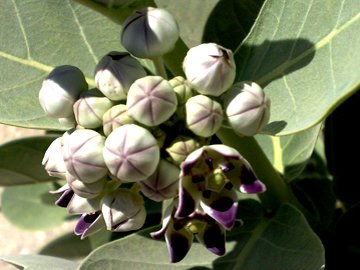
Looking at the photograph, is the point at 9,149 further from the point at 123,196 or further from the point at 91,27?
the point at 123,196

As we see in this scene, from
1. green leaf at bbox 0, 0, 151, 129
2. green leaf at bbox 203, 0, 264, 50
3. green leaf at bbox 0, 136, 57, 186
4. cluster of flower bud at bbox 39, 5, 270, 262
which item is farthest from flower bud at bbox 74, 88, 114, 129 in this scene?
green leaf at bbox 0, 136, 57, 186

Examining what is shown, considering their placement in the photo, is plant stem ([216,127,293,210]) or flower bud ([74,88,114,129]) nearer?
flower bud ([74,88,114,129])

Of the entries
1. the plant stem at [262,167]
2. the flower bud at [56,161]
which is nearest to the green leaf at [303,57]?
the plant stem at [262,167]

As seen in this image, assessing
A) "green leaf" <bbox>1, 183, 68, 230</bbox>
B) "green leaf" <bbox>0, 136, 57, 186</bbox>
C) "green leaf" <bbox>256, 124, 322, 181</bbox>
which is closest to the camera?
"green leaf" <bbox>256, 124, 322, 181</bbox>

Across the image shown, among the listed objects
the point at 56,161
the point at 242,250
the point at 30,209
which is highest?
the point at 56,161

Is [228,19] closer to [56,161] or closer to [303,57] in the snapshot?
[303,57]

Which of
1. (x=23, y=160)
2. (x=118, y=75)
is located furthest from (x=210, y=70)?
(x=23, y=160)

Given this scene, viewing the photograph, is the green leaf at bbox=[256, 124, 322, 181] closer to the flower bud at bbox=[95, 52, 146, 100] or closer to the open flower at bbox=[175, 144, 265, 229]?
the open flower at bbox=[175, 144, 265, 229]
